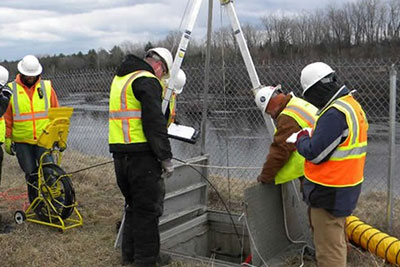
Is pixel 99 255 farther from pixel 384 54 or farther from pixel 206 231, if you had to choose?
pixel 384 54

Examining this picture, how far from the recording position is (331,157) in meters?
3.73

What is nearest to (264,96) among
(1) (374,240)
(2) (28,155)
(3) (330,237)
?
(3) (330,237)

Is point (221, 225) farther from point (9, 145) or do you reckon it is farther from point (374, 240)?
point (9, 145)

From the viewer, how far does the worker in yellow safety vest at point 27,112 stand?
628 centimetres

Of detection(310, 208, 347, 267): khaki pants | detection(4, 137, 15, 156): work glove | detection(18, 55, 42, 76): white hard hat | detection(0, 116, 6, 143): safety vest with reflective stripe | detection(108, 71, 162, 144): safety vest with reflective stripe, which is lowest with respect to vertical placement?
detection(310, 208, 347, 267): khaki pants

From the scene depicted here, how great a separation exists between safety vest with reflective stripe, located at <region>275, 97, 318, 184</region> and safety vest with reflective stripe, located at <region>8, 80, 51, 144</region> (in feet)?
11.1

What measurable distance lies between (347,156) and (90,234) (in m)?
3.56

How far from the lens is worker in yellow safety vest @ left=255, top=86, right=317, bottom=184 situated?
4484 mm

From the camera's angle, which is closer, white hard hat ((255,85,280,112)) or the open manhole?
white hard hat ((255,85,280,112))

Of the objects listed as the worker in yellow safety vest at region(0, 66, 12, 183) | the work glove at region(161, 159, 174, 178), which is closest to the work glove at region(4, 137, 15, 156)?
the worker in yellow safety vest at region(0, 66, 12, 183)

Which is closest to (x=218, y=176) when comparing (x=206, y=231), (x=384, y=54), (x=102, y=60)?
(x=206, y=231)

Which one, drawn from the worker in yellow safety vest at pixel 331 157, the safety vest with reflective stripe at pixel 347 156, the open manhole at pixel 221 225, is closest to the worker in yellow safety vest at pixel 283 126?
the open manhole at pixel 221 225

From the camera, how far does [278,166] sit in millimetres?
4680

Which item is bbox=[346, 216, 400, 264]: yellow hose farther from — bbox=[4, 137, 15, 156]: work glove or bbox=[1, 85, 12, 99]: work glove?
bbox=[4, 137, 15, 156]: work glove
